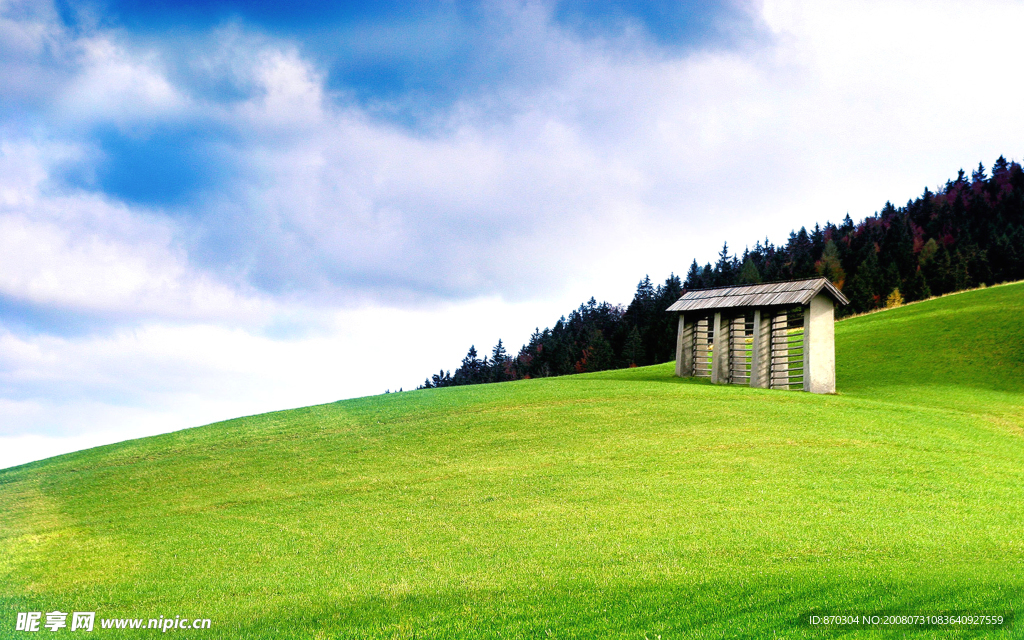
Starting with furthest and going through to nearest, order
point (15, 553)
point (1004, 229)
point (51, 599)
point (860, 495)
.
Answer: point (1004, 229), point (860, 495), point (15, 553), point (51, 599)

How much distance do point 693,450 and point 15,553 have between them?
1738 cm

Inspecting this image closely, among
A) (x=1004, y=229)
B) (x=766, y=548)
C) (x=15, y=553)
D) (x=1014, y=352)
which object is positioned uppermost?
(x=1004, y=229)

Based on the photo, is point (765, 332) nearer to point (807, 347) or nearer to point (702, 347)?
point (807, 347)

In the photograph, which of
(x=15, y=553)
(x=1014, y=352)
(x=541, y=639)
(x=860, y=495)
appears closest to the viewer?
(x=541, y=639)

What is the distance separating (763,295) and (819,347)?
3.92 metres

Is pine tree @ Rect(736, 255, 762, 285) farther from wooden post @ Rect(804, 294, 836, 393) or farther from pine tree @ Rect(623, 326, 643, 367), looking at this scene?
wooden post @ Rect(804, 294, 836, 393)

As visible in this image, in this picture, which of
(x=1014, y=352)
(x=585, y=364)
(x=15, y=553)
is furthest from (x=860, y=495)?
(x=585, y=364)

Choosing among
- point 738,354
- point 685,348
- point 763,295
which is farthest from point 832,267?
point 763,295

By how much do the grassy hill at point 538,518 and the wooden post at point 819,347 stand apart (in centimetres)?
446

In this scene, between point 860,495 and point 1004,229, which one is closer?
point 860,495

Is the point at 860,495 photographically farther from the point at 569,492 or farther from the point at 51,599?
the point at 51,599

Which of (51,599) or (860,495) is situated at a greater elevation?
(860,495)

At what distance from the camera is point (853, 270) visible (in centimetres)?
10550

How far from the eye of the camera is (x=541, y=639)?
31.1 ft
